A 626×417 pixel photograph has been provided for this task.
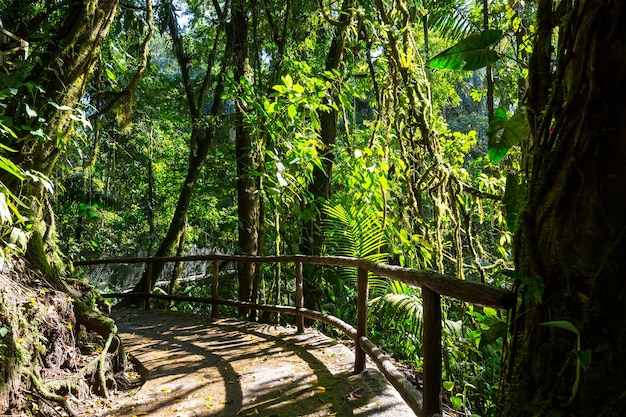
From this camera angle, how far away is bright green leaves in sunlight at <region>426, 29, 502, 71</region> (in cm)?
181

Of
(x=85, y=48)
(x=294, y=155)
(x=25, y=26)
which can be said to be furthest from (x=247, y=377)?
(x=25, y=26)

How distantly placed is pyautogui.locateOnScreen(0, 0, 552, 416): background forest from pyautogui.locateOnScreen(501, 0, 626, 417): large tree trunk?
1.07 ft

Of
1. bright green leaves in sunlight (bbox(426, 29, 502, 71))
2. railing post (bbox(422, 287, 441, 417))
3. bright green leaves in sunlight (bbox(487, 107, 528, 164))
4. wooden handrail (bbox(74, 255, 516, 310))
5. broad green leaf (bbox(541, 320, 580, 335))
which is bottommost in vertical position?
railing post (bbox(422, 287, 441, 417))

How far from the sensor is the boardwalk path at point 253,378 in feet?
10.7

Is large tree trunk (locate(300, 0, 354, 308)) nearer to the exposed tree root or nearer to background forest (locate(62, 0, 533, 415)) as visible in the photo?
background forest (locate(62, 0, 533, 415))

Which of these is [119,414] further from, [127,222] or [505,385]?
[127,222]

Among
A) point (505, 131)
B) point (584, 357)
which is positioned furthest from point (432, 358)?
point (584, 357)

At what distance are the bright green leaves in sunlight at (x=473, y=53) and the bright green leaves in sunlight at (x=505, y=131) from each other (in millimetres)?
198

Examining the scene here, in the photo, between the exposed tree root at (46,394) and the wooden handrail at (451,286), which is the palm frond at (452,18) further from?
the exposed tree root at (46,394)

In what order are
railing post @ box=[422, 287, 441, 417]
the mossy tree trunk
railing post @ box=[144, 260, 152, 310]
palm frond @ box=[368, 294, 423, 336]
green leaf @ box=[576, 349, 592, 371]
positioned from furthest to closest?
railing post @ box=[144, 260, 152, 310], palm frond @ box=[368, 294, 423, 336], the mossy tree trunk, railing post @ box=[422, 287, 441, 417], green leaf @ box=[576, 349, 592, 371]

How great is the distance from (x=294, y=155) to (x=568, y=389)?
475 cm

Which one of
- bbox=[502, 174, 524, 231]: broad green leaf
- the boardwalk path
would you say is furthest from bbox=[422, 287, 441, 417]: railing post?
the boardwalk path

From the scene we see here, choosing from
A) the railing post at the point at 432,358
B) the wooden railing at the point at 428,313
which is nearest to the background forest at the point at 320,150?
the wooden railing at the point at 428,313

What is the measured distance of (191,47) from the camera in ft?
41.3
